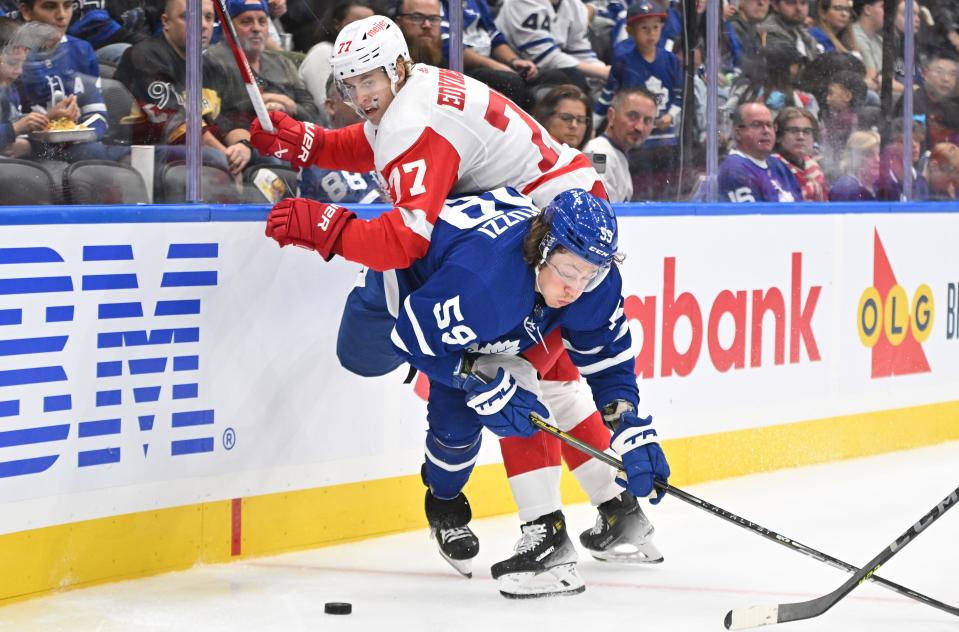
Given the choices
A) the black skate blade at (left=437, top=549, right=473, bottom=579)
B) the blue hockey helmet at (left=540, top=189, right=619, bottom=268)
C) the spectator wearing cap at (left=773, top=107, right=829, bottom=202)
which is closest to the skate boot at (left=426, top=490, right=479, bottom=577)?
the black skate blade at (left=437, top=549, right=473, bottom=579)

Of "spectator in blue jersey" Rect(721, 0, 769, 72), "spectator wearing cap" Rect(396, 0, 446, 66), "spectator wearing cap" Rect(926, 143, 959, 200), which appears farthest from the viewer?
"spectator wearing cap" Rect(926, 143, 959, 200)

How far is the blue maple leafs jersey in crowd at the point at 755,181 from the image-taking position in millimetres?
5125

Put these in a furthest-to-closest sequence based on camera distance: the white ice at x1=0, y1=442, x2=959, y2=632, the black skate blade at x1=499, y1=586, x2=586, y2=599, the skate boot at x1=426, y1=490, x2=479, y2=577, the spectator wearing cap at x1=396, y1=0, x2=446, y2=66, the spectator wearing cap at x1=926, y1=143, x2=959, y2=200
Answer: the spectator wearing cap at x1=926, y1=143, x2=959, y2=200, the spectator wearing cap at x1=396, y1=0, x2=446, y2=66, the skate boot at x1=426, y1=490, x2=479, y2=577, the black skate blade at x1=499, y1=586, x2=586, y2=599, the white ice at x1=0, y1=442, x2=959, y2=632

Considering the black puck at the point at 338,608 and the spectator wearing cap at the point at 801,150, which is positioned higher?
the spectator wearing cap at the point at 801,150

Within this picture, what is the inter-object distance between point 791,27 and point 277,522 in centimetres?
279

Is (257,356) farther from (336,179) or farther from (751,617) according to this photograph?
(751,617)

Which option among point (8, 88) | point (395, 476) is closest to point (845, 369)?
point (395, 476)

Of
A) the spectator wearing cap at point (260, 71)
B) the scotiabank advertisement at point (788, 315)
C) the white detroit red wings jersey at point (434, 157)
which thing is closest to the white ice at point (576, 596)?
the scotiabank advertisement at point (788, 315)

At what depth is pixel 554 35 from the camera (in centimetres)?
458

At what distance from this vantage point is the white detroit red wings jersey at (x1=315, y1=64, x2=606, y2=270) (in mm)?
3324

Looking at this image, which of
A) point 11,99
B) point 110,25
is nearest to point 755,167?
point 110,25

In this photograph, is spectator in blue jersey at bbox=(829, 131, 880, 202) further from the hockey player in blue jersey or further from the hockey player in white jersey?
the hockey player in blue jersey

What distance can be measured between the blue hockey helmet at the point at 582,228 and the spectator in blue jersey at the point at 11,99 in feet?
3.91

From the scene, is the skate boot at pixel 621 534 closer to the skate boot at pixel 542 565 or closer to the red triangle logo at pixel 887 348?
the skate boot at pixel 542 565
